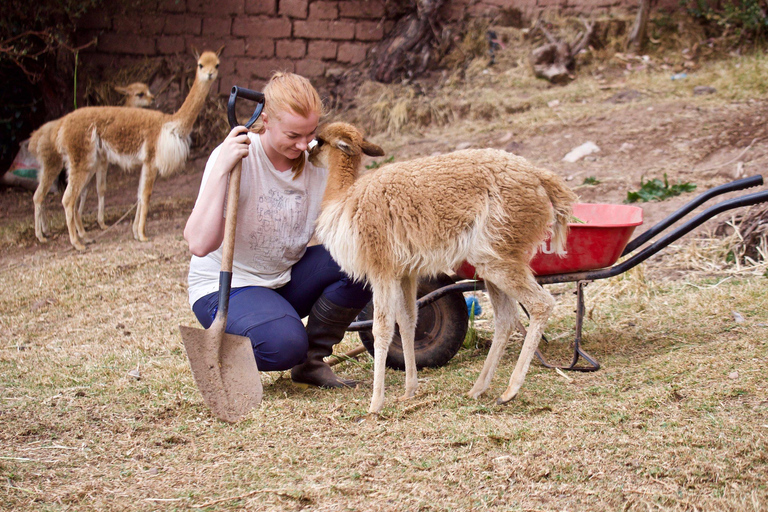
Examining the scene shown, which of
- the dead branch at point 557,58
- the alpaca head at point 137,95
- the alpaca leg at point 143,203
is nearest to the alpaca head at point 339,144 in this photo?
the alpaca leg at point 143,203

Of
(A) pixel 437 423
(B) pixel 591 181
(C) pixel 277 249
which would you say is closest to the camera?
(A) pixel 437 423

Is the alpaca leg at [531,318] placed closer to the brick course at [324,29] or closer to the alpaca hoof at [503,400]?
the alpaca hoof at [503,400]

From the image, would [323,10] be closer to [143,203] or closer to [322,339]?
[143,203]

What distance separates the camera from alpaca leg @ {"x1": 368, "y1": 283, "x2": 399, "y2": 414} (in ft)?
10.3

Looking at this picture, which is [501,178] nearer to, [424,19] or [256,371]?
[256,371]

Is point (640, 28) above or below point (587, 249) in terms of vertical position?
above

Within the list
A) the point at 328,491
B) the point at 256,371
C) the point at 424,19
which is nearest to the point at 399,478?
the point at 328,491

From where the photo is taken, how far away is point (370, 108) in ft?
32.1

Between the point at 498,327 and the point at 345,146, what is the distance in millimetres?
1164

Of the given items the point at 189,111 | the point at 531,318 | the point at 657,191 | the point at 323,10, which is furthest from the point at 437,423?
the point at 323,10

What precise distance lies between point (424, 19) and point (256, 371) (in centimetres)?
829

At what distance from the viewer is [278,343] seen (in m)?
3.26

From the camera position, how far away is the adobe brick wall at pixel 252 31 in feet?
33.3

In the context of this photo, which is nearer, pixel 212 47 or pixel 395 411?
pixel 395 411
